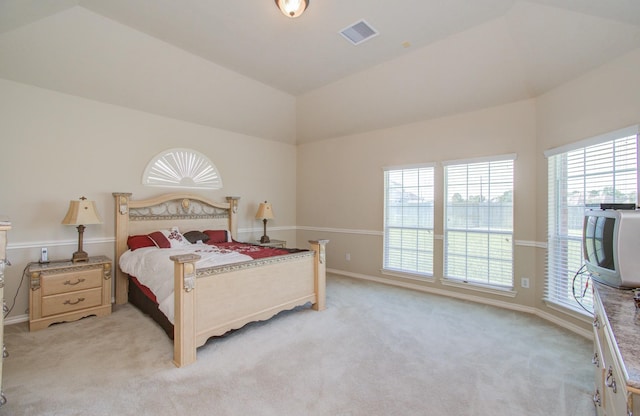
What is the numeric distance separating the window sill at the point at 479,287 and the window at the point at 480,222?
0.14 feet

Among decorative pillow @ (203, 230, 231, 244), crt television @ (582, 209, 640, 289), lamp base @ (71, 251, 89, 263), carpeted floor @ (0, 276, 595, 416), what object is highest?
crt television @ (582, 209, 640, 289)

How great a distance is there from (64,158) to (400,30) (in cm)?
413

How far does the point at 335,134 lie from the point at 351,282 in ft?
8.80

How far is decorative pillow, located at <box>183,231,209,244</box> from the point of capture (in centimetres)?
419

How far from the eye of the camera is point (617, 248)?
1690 mm

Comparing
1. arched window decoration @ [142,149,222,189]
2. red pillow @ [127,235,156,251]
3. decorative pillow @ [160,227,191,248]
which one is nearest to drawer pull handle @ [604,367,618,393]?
decorative pillow @ [160,227,191,248]

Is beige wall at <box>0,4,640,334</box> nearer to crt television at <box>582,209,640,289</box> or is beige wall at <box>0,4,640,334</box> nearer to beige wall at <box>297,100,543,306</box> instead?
beige wall at <box>297,100,543,306</box>

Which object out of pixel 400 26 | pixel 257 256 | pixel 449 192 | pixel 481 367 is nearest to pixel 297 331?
pixel 257 256

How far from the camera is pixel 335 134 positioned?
5332 millimetres

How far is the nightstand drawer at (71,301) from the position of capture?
9.76 ft

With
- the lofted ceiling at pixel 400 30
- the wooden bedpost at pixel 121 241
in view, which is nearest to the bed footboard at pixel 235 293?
the wooden bedpost at pixel 121 241

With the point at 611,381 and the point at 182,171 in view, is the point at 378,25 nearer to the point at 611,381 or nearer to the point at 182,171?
the point at 611,381

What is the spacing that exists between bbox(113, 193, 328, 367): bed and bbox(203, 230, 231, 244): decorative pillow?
24 cm

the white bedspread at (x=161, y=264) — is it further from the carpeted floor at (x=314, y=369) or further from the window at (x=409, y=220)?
the window at (x=409, y=220)
